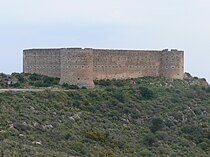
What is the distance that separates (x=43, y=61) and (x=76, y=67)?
9.82ft

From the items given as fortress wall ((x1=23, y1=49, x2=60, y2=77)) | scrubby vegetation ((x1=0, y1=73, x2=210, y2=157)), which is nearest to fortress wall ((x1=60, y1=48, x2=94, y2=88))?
scrubby vegetation ((x1=0, y1=73, x2=210, y2=157))

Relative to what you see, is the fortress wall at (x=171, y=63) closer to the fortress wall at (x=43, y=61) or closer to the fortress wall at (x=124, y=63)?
the fortress wall at (x=124, y=63)

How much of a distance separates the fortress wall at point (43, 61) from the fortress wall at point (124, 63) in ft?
8.12

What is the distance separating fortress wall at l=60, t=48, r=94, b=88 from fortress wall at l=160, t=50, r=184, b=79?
265 inches

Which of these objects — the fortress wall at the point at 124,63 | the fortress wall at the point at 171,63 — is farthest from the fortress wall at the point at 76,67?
the fortress wall at the point at 171,63

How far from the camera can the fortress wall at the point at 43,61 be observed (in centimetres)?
3756

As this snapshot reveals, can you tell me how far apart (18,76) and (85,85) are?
469 cm

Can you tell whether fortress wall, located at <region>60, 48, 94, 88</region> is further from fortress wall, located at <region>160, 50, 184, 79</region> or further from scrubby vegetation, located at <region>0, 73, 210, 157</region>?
fortress wall, located at <region>160, 50, 184, 79</region>

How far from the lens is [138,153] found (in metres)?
25.7

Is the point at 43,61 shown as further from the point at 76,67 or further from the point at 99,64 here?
the point at 99,64

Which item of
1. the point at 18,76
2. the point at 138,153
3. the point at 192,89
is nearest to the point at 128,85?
the point at 192,89

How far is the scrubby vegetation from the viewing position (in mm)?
23391

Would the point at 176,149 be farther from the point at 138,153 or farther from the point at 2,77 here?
the point at 2,77

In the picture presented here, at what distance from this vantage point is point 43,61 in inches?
1499
